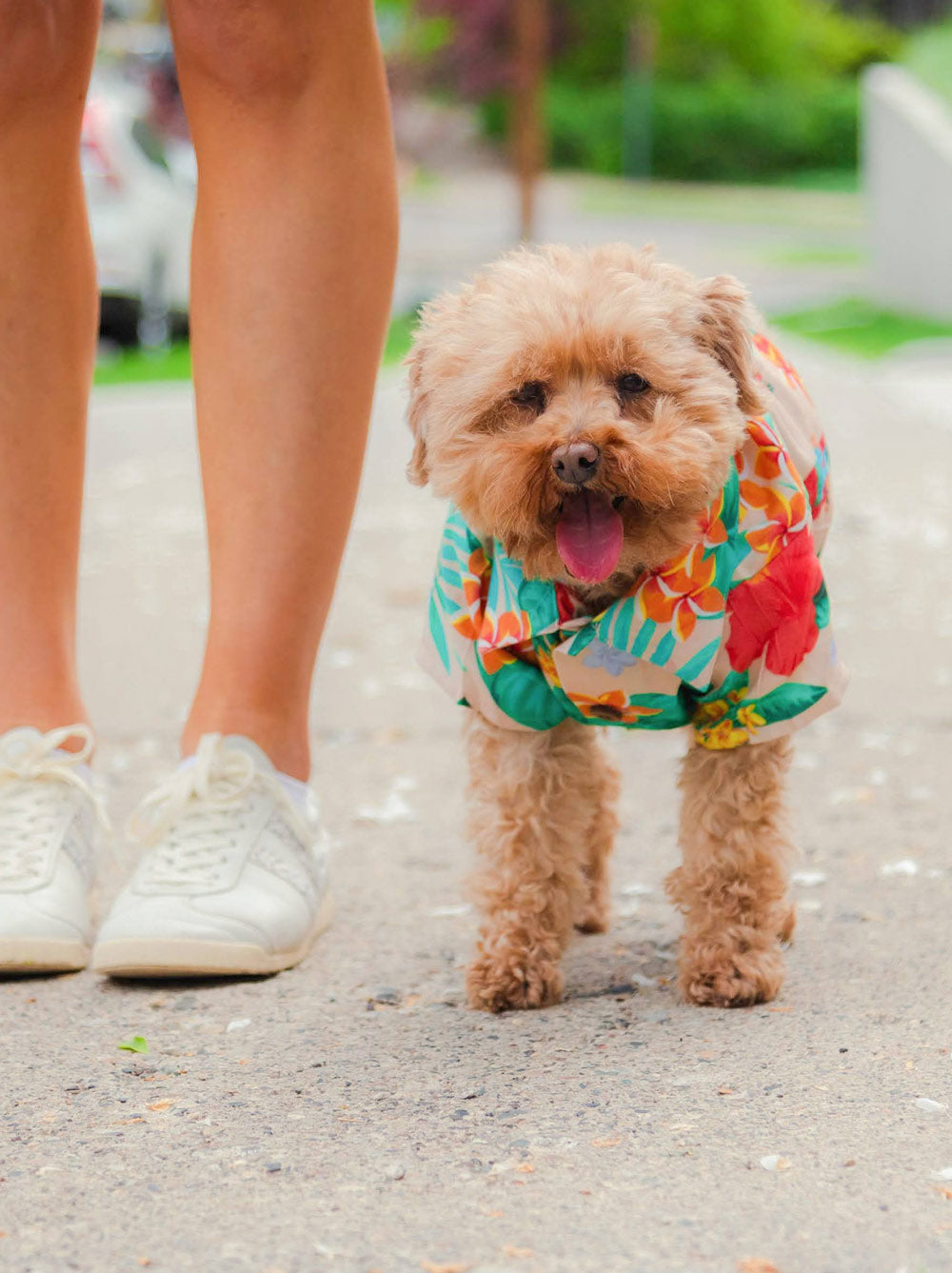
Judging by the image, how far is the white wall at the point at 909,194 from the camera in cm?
1399

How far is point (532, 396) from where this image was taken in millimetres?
2344

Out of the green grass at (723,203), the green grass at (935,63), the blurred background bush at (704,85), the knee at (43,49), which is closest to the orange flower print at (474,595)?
the knee at (43,49)

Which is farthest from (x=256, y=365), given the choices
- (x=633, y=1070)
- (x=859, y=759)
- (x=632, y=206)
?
(x=632, y=206)

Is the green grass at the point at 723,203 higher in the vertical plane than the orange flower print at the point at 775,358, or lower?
lower

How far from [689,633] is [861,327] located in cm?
1175

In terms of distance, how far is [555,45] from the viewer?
48531mm

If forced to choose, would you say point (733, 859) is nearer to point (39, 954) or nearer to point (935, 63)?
point (39, 954)

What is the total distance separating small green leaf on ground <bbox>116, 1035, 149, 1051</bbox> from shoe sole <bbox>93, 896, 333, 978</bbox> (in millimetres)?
185

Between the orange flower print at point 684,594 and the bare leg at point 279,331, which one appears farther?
the bare leg at point 279,331

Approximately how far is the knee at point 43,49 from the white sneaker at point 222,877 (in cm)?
104

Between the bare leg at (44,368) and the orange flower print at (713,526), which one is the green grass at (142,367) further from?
the orange flower print at (713,526)

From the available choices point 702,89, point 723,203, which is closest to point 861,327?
point 723,203

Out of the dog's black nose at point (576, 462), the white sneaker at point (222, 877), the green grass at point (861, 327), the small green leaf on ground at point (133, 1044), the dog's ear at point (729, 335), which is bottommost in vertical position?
the green grass at point (861, 327)

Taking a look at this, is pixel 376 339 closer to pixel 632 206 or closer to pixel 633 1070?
pixel 633 1070
